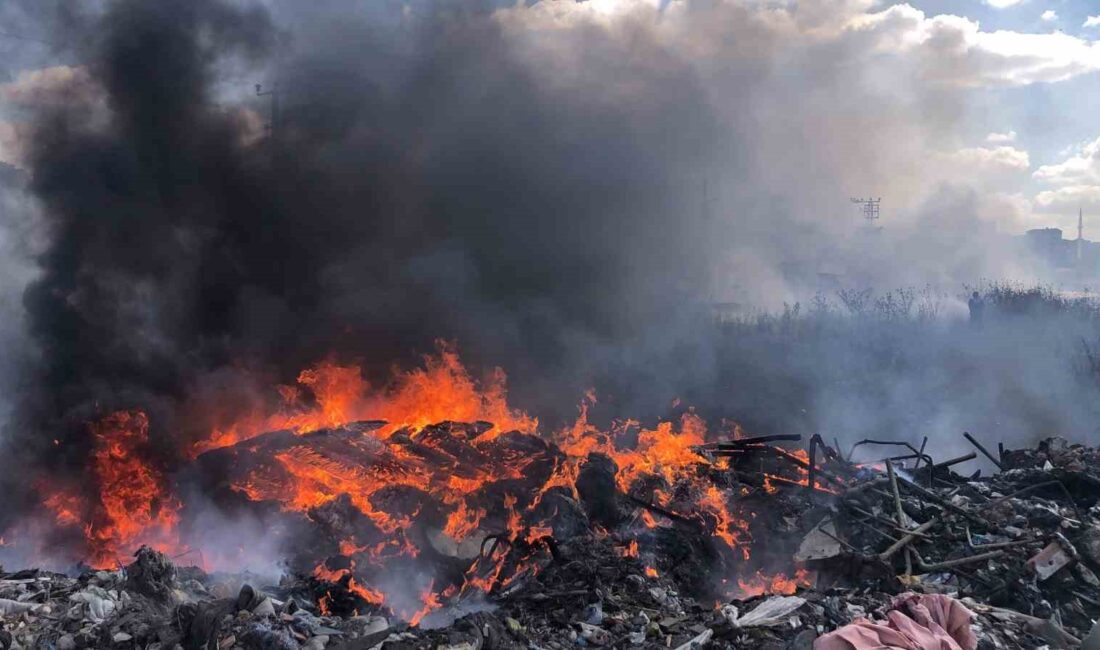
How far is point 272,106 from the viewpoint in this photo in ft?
50.9

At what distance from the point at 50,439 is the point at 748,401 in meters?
14.6

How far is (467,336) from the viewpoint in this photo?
14.8 metres

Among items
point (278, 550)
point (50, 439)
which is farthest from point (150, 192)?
point (278, 550)

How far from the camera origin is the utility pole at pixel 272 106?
1520cm

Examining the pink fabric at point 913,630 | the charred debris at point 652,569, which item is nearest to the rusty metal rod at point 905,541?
the charred debris at point 652,569

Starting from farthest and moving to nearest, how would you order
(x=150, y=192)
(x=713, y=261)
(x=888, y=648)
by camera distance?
(x=713, y=261)
(x=150, y=192)
(x=888, y=648)

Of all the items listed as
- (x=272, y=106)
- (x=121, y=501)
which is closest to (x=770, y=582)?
(x=121, y=501)

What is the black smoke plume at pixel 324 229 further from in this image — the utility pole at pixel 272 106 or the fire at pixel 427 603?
the fire at pixel 427 603

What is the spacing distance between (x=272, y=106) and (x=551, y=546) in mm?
13085

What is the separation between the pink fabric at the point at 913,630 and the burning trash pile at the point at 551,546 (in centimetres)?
2

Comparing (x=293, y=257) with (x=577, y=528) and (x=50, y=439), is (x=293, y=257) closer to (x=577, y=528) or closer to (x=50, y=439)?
(x=50, y=439)

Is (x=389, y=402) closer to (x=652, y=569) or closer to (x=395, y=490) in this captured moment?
(x=395, y=490)

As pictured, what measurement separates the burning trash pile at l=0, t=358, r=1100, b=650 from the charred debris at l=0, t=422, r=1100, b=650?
0.10 feet

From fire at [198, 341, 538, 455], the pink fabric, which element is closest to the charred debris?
the pink fabric
